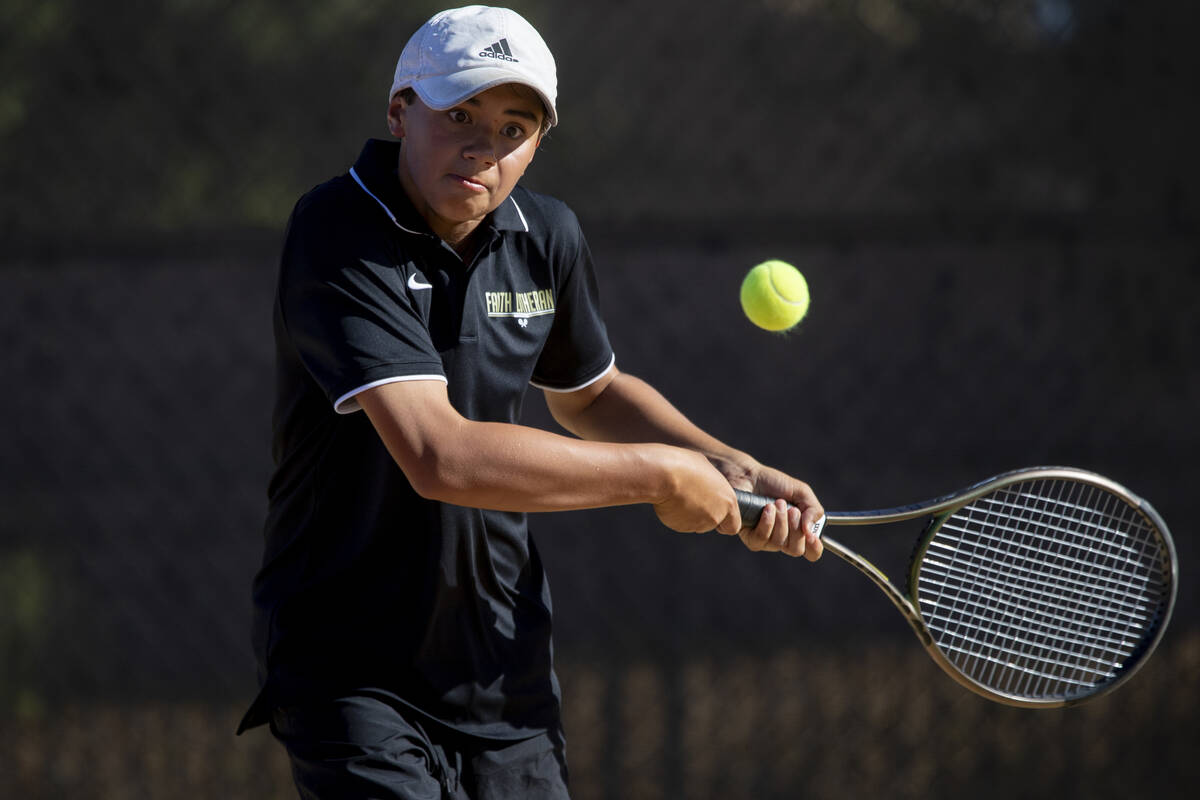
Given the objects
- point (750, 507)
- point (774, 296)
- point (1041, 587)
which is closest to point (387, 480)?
point (750, 507)

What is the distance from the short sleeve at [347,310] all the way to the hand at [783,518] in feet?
1.89

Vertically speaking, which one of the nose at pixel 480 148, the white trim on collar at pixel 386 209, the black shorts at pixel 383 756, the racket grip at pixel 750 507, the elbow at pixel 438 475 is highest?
the nose at pixel 480 148

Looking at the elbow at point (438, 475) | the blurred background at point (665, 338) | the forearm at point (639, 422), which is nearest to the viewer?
the elbow at point (438, 475)

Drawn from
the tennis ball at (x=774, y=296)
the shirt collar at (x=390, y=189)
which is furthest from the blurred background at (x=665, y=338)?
the shirt collar at (x=390, y=189)

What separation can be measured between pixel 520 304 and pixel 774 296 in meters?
0.54

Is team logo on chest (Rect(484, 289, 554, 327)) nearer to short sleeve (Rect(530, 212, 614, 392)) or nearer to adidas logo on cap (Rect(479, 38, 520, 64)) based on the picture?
short sleeve (Rect(530, 212, 614, 392))

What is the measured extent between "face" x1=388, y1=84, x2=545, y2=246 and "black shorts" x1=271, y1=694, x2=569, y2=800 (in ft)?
2.27

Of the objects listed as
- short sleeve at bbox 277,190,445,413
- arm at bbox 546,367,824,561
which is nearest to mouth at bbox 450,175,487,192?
short sleeve at bbox 277,190,445,413

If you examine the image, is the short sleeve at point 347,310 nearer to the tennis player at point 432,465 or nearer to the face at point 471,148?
the tennis player at point 432,465

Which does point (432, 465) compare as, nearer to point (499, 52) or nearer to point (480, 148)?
point (480, 148)

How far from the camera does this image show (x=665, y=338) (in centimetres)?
324

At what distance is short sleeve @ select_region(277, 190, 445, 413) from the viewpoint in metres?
1.65

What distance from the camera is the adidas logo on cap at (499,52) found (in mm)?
1692

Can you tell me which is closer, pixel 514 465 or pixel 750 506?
pixel 514 465
